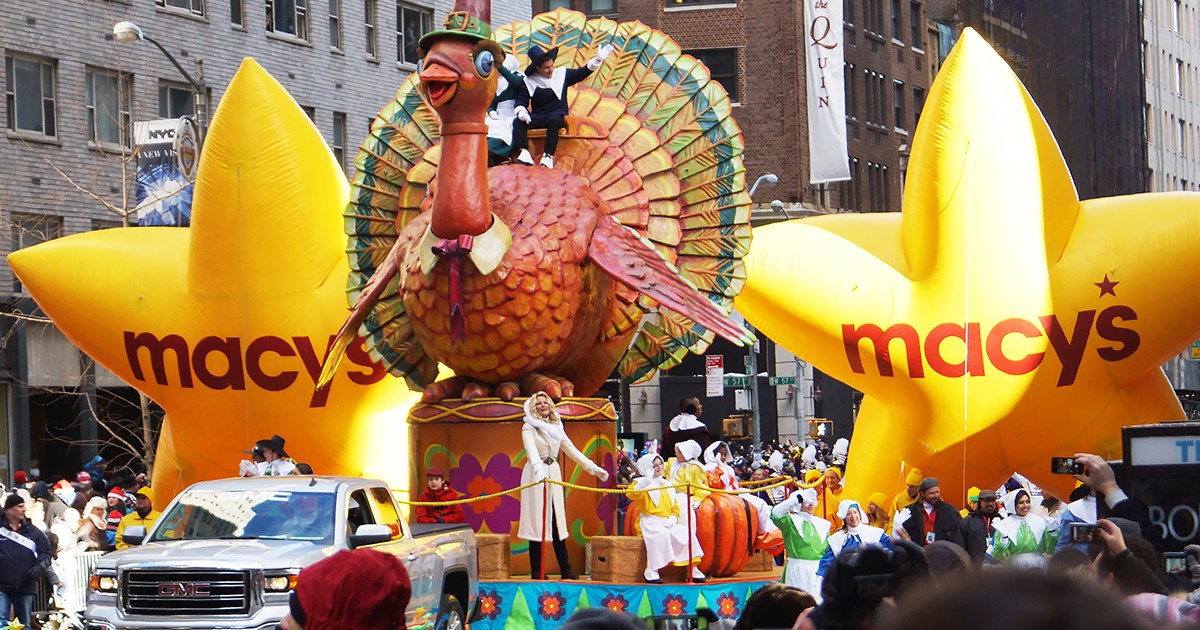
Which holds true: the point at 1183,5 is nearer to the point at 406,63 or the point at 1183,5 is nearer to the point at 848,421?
the point at 848,421

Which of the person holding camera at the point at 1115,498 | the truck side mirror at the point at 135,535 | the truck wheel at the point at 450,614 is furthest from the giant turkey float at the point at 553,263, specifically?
the person holding camera at the point at 1115,498

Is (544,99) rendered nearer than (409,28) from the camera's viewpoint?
Yes

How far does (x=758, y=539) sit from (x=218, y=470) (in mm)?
6016

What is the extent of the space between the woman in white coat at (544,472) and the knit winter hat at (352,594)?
10.3 meters

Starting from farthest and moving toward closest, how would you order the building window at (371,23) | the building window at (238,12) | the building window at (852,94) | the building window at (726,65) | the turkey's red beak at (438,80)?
the building window at (852,94) < the building window at (726,65) < the building window at (371,23) < the building window at (238,12) < the turkey's red beak at (438,80)

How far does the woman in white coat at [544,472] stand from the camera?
573 inches

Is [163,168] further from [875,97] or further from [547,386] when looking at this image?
[875,97]

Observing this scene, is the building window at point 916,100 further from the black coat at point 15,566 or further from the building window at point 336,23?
the black coat at point 15,566

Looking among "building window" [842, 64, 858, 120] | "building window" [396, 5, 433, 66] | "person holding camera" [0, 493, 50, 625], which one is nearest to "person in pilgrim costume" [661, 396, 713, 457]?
"person holding camera" [0, 493, 50, 625]

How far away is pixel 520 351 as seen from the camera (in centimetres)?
1488

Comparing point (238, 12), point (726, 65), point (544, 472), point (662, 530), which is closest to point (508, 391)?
point (544, 472)

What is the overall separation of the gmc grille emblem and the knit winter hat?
21.7 feet

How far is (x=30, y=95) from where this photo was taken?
32281mm

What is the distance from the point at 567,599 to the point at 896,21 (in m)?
44.3
